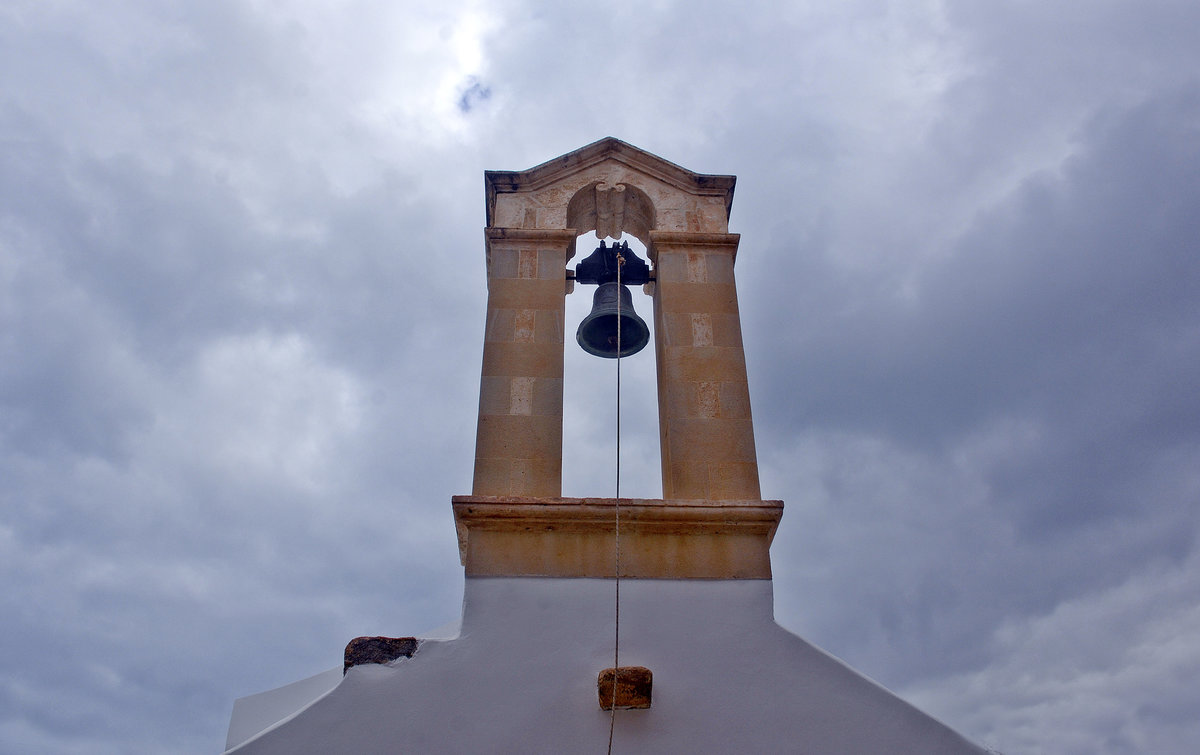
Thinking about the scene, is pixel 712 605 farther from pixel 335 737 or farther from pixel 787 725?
pixel 335 737

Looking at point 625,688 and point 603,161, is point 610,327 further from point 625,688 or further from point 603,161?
point 625,688

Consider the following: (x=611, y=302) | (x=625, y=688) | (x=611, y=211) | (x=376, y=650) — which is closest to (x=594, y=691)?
(x=625, y=688)

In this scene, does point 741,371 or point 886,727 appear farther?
point 741,371

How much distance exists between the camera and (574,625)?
3977 millimetres

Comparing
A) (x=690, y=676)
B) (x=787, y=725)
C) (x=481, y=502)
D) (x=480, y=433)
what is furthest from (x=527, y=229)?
(x=787, y=725)

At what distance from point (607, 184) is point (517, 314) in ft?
4.47

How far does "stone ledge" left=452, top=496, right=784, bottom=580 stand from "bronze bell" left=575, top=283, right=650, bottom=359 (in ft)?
6.25

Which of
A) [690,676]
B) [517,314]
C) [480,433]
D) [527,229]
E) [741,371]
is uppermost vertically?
[527,229]

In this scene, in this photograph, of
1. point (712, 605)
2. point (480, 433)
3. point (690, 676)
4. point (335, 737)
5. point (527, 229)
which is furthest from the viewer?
point (527, 229)

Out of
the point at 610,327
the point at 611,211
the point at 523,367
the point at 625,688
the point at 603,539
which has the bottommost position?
the point at 625,688

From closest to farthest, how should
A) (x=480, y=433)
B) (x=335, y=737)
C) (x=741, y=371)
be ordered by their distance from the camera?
(x=335, y=737) → (x=480, y=433) → (x=741, y=371)

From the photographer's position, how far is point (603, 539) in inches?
169

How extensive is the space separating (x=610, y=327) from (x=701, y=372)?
118 centimetres

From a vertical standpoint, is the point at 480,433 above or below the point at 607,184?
below
